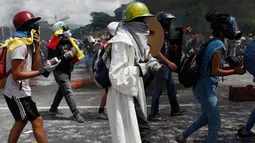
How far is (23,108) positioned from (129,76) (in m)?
1.31

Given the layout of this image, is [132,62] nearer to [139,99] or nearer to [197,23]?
[139,99]

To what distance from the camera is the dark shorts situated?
298cm

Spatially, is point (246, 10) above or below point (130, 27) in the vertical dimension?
below

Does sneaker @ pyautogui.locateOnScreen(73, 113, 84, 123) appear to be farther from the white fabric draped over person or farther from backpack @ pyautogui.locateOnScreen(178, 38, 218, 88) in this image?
the white fabric draped over person

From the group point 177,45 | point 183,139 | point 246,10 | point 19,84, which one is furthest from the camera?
point 246,10

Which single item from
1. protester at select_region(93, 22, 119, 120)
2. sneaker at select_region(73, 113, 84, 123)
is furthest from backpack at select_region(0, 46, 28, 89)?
sneaker at select_region(73, 113, 84, 123)

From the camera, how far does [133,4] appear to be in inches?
101

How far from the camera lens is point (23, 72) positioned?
2848mm

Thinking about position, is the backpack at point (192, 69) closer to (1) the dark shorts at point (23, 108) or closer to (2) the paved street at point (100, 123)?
(2) the paved street at point (100, 123)

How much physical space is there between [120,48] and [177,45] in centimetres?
181

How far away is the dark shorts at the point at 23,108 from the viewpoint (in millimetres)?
2979

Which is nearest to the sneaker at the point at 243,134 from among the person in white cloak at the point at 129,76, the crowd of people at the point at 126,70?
the crowd of people at the point at 126,70

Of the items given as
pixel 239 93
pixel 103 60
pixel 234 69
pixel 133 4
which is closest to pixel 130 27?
pixel 133 4

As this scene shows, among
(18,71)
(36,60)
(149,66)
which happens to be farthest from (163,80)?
(18,71)
